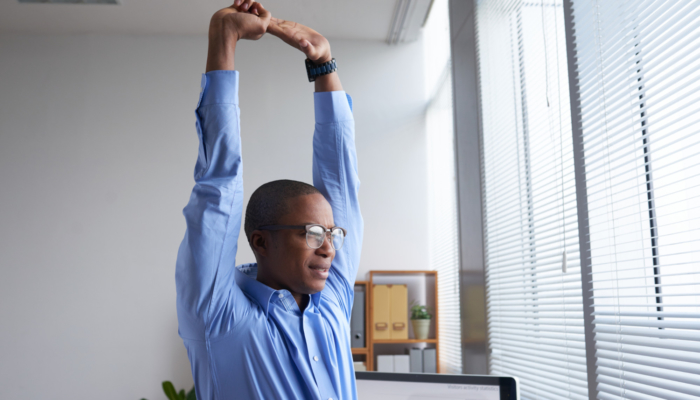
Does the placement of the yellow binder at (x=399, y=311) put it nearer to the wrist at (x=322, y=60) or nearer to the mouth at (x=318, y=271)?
the wrist at (x=322, y=60)

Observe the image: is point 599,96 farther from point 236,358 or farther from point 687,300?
point 236,358

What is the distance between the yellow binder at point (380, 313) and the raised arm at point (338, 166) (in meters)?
2.17

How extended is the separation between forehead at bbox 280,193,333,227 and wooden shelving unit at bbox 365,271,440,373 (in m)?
2.41

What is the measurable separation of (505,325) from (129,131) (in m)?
2.98

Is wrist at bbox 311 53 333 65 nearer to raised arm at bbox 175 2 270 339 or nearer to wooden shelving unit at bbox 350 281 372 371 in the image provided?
raised arm at bbox 175 2 270 339

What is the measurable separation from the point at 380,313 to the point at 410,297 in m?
0.37

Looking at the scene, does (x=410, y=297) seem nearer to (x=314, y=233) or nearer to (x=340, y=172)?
(x=340, y=172)

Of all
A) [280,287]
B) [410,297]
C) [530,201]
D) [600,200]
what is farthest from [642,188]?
[410,297]

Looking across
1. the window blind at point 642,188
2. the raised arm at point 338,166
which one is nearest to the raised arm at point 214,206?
the raised arm at point 338,166

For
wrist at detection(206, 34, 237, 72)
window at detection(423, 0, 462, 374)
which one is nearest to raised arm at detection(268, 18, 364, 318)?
wrist at detection(206, 34, 237, 72)

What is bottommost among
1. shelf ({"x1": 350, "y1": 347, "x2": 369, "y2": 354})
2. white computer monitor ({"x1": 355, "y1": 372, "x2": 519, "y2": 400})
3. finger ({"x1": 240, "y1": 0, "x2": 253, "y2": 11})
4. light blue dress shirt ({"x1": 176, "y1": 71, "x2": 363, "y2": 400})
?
shelf ({"x1": 350, "y1": 347, "x2": 369, "y2": 354})

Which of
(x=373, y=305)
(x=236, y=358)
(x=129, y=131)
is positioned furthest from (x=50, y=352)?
(x=236, y=358)

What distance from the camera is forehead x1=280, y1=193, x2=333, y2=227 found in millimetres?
971

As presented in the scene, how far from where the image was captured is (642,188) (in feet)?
4.10
